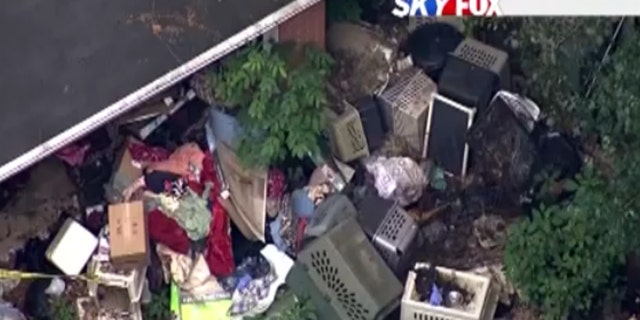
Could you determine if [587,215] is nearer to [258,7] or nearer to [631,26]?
[631,26]

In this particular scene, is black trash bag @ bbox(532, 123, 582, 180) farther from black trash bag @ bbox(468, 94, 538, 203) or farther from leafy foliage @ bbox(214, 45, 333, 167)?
leafy foliage @ bbox(214, 45, 333, 167)

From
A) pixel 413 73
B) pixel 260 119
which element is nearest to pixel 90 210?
pixel 260 119

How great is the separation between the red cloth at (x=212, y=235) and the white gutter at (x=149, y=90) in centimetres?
76

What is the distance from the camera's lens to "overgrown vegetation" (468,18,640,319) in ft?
34.9

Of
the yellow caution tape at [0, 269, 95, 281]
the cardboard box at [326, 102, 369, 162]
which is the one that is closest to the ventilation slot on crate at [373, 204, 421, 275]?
the cardboard box at [326, 102, 369, 162]

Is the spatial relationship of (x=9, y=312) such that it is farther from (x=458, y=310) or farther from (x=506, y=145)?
(x=506, y=145)

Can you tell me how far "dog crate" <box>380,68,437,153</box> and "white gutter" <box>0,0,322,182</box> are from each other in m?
0.95

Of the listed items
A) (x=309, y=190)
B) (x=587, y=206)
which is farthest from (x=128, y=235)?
(x=587, y=206)

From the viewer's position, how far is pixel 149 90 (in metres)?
10.9

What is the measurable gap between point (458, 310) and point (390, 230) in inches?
26.5

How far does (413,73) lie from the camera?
458 inches

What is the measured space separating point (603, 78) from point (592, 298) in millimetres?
1338

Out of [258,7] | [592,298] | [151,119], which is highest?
[258,7]

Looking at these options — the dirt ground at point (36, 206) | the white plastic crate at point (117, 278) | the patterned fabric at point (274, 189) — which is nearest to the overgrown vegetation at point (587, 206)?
the patterned fabric at point (274, 189)
